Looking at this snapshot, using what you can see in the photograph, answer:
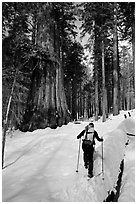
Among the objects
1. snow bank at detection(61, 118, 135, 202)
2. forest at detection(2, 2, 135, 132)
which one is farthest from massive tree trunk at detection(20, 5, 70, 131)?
snow bank at detection(61, 118, 135, 202)

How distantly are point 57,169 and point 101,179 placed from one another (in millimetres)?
1592

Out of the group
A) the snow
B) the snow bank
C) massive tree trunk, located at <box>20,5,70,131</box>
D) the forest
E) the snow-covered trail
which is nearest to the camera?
the snow-covered trail

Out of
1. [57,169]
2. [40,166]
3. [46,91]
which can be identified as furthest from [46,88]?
[57,169]

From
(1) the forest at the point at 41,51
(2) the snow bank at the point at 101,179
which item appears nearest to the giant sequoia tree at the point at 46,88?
(1) the forest at the point at 41,51

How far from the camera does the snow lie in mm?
5363

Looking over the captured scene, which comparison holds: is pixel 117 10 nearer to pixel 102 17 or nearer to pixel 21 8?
pixel 102 17

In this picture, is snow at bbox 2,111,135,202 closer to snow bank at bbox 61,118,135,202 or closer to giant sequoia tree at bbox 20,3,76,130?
snow bank at bbox 61,118,135,202

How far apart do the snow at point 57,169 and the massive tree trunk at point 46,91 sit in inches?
31.2

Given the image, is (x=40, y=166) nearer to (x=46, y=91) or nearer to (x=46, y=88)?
(x=46, y=91)

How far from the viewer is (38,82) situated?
41.9ft

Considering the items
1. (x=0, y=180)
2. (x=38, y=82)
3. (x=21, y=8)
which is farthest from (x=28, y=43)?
(x=0, y=180)

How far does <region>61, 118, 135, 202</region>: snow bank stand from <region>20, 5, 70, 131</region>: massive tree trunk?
3890 millimetres

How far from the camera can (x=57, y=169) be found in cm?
694

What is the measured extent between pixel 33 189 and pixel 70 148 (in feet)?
12.7
